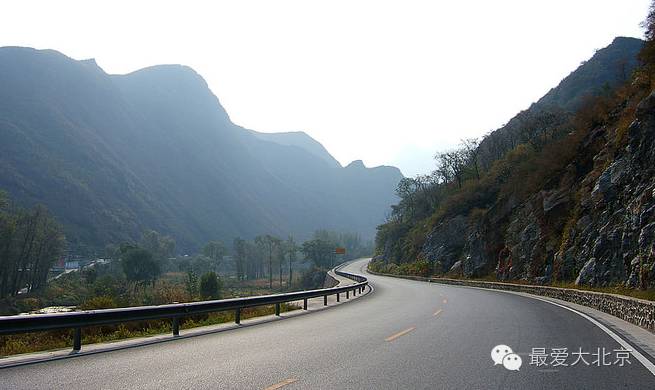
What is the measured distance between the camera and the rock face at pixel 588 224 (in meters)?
23.7

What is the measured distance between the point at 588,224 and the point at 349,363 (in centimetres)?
2855

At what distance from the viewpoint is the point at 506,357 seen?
336 inches

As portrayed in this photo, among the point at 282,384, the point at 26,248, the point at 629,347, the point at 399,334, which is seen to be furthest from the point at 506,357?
the point at 26,248

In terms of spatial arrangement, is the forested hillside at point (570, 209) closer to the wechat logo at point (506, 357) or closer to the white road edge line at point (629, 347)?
the white road edge line at point (629, 347)

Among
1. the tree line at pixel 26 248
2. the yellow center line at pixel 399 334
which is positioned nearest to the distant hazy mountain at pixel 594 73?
the tree line at pixel 26 248

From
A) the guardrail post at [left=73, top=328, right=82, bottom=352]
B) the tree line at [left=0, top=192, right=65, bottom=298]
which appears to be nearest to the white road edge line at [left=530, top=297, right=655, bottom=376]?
the guardrail post at [left=73, top=328, right=82, bottom=352]

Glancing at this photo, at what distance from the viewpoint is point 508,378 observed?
273 inches

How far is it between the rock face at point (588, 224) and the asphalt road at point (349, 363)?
42.8 ft

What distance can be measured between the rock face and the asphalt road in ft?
42.8

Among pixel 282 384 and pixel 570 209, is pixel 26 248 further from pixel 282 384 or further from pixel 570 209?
pixel 282 384

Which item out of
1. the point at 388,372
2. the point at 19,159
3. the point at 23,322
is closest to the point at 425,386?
the point at 388,372

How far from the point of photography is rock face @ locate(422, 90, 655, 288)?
23.7m

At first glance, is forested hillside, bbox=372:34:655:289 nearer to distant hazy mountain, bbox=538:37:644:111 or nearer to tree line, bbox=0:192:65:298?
tree line, bbox=0:192:65:298

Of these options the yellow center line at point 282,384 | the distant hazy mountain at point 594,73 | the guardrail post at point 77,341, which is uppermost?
the distant hazy mountain at point 594,73
